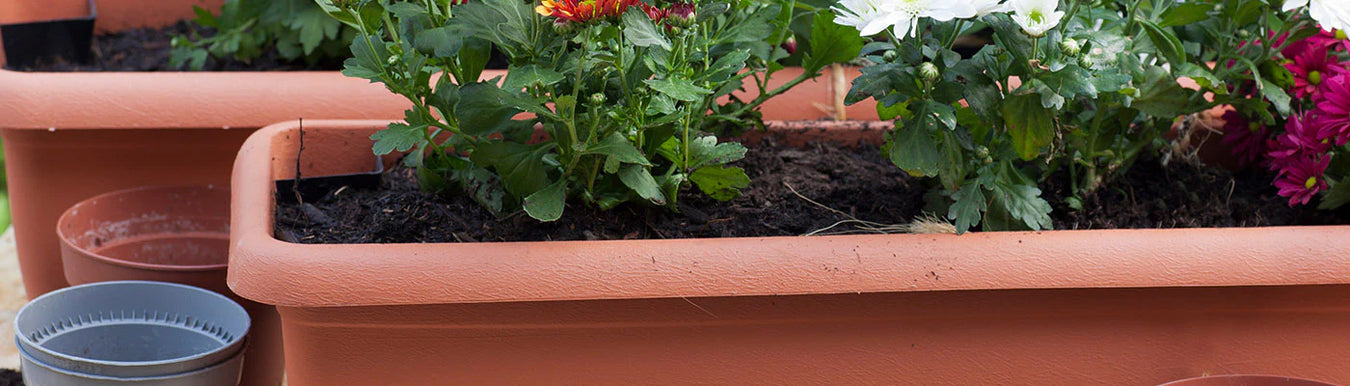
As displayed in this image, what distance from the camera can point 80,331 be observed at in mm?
1094

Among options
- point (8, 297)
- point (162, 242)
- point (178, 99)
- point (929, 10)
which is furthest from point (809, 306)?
point (8, 297)

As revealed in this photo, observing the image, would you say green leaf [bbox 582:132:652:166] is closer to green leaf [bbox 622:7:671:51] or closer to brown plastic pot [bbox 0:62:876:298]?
green leaf [bbox 622:7:671:51]

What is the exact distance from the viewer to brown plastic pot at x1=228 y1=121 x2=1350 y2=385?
0.84m

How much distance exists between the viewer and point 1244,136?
121 centimetres

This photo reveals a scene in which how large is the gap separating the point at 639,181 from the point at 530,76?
0.14m

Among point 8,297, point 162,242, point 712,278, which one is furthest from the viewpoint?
point 8,297

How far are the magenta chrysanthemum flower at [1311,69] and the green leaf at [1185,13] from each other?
14 cm

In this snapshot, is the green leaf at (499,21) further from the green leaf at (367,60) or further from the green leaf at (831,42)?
the green leaf at (831,42)

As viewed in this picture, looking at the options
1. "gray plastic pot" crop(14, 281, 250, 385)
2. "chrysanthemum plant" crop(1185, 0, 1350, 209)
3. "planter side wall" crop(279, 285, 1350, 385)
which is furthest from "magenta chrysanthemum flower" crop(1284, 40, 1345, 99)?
"gray plastic pot" crop(14, 281, 250, 385)

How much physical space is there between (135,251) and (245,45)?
1.26 ft

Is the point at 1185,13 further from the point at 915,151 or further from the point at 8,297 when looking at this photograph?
the point at 8,297

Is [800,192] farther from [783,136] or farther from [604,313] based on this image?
[604,313]

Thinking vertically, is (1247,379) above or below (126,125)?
below

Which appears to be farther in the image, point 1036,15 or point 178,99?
point 178,99
